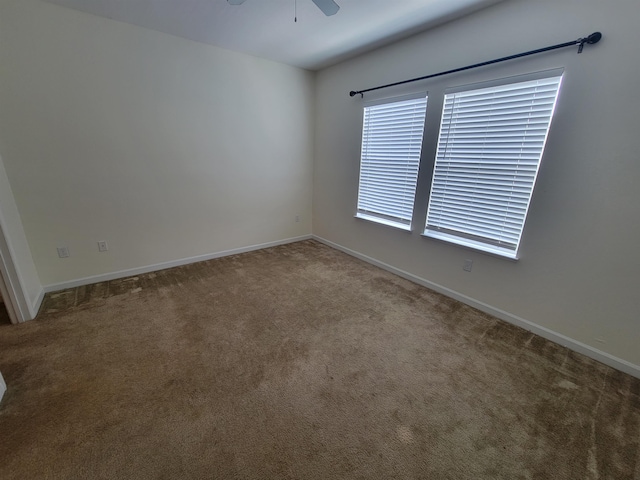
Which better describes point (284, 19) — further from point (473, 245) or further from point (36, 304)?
point (36, 304)

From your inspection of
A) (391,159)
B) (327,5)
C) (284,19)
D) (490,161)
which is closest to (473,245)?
(490,161)

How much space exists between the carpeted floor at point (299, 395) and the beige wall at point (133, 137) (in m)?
0.81

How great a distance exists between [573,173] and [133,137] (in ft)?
13.0

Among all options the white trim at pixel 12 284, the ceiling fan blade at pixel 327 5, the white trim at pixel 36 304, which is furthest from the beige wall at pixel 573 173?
the white trim at pixel 36 304

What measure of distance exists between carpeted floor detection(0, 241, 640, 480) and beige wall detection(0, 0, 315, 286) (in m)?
0.81

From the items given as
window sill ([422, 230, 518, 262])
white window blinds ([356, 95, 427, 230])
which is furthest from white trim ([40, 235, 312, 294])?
window sill ([422, 230, 518, 262])

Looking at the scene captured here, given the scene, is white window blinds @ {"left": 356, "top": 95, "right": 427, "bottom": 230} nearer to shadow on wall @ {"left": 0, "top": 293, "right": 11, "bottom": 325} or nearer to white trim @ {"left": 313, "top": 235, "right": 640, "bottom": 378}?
white trim @ {"left": 313, "top": 235, "right": 640, "bottom": 378}

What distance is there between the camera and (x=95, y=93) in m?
2.55

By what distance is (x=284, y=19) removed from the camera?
236cm

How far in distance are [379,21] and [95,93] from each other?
2779 mm

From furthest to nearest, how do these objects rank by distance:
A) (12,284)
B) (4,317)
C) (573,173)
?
(4,317), (12,284), (573,173)

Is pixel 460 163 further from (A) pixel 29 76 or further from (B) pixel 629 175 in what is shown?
(A) pixel 29 76

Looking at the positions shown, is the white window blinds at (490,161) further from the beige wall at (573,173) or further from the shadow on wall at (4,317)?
the shadow on wall at (4,317)

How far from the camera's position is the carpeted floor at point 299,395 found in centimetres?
124
